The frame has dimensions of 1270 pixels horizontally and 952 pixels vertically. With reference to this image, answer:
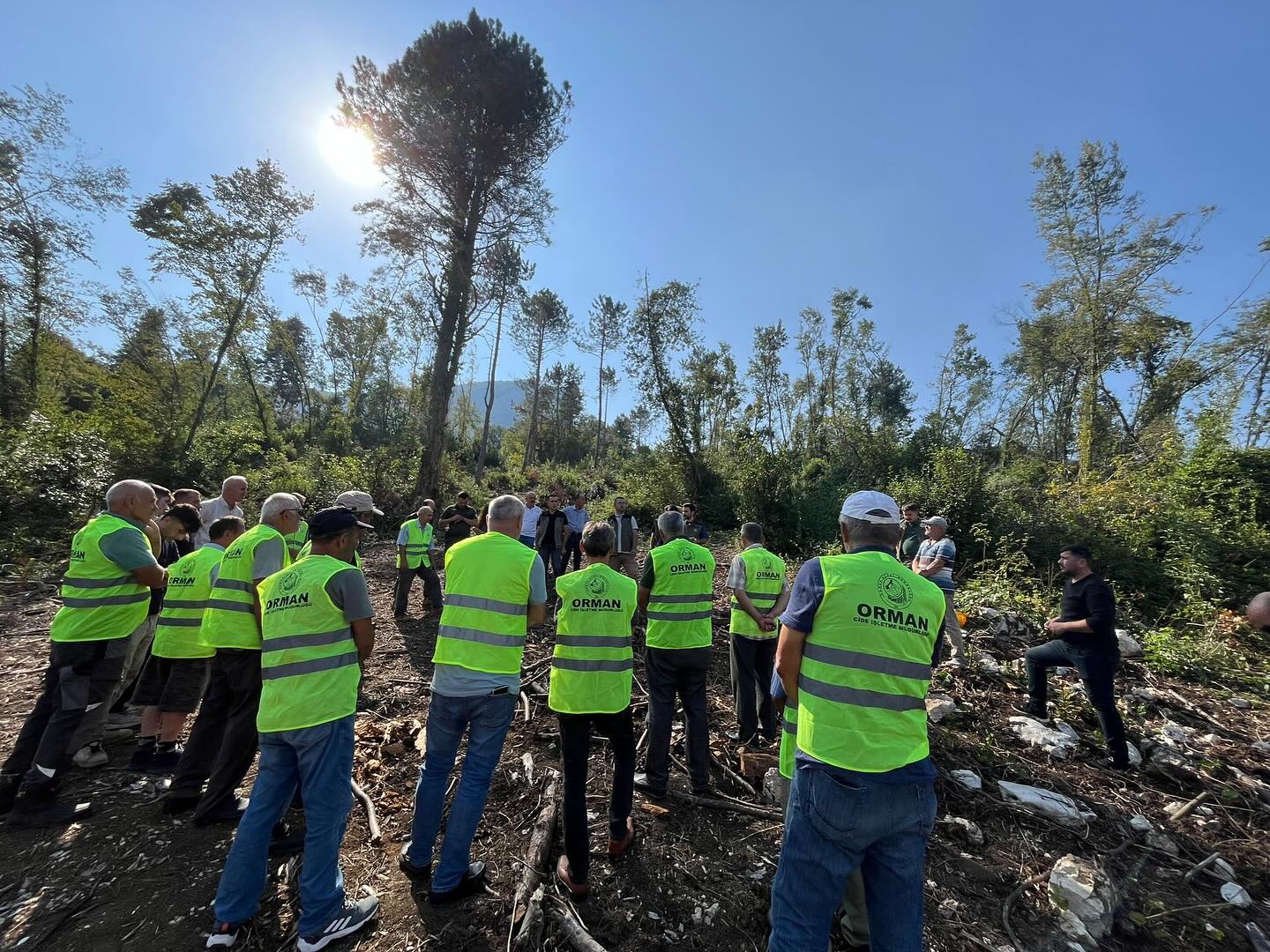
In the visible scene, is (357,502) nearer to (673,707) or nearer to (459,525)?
(673,707)

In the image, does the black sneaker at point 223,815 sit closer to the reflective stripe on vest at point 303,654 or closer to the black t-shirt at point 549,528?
the reflective stripe on vest at point 303,654

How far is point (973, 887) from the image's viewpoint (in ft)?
9.77

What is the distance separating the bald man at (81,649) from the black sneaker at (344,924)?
2307 mm

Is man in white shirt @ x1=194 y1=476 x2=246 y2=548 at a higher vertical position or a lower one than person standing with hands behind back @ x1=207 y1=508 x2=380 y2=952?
higher

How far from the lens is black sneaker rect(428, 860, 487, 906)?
2.56m

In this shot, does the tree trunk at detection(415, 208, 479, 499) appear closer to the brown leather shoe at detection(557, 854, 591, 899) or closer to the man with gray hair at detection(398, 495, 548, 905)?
the man with gray hair at detection(398, 495, 548, 905)

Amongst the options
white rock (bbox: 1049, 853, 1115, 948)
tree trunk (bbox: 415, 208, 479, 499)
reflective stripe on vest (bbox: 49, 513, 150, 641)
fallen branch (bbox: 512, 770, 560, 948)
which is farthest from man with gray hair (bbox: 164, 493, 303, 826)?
tree trunk (bbox: 415, 208, 479, 499)

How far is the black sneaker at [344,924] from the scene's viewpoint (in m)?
2.24

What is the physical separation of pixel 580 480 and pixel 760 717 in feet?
70.9

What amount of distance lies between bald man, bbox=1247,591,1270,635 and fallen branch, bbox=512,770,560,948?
3.78 m

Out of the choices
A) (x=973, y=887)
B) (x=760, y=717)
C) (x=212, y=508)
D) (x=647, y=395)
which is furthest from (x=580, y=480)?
(x=973, y=887)

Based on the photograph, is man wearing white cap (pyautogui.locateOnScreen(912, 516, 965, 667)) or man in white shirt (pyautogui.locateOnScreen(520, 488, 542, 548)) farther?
man in white shirt (pyautogui.locateOnScreen(520, 488, 542, 548))

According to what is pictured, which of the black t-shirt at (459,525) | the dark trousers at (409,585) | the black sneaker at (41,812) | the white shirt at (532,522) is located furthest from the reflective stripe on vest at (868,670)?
the white shirt at (532,522)

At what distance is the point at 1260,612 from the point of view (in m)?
2.42
